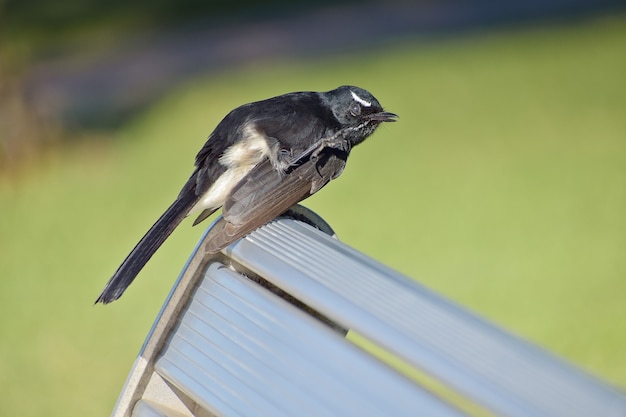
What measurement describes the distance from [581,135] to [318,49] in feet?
9.32

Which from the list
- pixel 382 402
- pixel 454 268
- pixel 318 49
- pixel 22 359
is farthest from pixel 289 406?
pixel 318 49

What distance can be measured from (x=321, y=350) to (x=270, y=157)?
5.16ft

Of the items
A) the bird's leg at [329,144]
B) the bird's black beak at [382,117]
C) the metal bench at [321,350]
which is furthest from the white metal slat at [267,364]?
the bird's black beak at [382,117]

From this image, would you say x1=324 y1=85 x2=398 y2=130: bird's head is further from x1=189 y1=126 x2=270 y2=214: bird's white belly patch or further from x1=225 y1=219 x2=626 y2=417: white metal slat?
x1=225 y1=219 x2=626 y2=417: white metal slat

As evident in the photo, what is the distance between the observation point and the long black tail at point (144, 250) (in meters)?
2.22

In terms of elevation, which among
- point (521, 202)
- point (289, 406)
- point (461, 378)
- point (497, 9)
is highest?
point (497, 9)

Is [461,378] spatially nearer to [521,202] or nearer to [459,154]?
[521,202]

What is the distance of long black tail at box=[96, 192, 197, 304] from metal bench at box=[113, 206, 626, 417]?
52 centimetres

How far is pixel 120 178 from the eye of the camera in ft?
20.6

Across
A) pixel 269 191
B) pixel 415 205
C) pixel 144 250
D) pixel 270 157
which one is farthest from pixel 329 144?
pixel 415 205

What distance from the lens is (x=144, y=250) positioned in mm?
2465

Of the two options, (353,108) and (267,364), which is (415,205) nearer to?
(353,108)

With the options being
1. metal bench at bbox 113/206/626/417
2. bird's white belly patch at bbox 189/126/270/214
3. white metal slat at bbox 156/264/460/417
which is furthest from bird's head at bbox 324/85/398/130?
white metal slat at bbox 156/264/460/417

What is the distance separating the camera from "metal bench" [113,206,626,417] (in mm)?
1155
